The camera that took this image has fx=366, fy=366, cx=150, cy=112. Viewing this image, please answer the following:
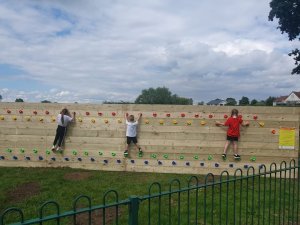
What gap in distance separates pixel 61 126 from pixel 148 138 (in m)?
2.80

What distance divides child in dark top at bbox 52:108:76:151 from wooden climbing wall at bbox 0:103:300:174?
19cm

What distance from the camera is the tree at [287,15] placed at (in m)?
23.2

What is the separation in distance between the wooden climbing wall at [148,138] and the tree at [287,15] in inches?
571

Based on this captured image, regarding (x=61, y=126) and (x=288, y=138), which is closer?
(x=288, y=138)

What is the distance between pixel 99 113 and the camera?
11.8 meters

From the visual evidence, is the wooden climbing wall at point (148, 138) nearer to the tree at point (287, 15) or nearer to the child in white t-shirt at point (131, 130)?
the child in white t-shirt at point (131, 130)

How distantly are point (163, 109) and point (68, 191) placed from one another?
427 cm

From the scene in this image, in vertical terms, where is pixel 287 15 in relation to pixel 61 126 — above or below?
above

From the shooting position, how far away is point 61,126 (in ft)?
38.3

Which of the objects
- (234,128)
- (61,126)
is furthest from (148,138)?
(61,126)

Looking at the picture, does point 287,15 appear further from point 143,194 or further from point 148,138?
point 143,194

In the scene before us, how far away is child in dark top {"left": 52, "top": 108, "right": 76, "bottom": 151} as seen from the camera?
11.6 m

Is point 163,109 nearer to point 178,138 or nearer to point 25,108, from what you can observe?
point 178,138

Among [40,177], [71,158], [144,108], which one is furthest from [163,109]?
[40,177]
